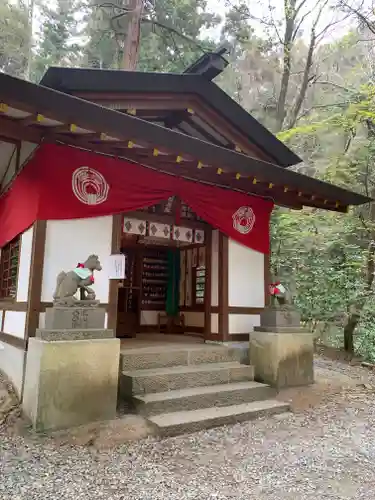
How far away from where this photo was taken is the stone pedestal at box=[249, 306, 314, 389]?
5457 millimetres

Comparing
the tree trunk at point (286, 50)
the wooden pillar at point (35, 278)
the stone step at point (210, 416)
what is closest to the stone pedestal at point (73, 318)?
the wooden pillar at point (35, 278)

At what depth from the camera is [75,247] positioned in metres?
4.80

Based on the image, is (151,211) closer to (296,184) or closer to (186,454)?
(296,184)

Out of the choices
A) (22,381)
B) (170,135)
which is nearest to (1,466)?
(22,381)

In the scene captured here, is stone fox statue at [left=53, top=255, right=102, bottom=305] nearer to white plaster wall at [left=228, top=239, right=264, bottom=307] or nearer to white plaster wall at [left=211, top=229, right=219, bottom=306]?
white plaster wall at [left=211, top=229, right=219, bottom=306]

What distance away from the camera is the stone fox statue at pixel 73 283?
401 cm

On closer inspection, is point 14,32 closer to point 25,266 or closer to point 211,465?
point 25,266

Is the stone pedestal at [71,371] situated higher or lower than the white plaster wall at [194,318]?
lower

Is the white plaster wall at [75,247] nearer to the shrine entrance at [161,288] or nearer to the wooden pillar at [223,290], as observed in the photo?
the wooden pillar at [223,290]

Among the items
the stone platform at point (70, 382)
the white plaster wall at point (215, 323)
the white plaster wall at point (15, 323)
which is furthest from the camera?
the white plaster wall at point (215, 323)

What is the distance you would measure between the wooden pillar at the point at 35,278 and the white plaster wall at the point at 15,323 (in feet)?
0.90

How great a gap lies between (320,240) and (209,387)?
5.76m

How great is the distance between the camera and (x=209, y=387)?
4797 millimetres

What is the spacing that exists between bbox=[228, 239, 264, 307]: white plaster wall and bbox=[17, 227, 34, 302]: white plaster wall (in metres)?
3.10
